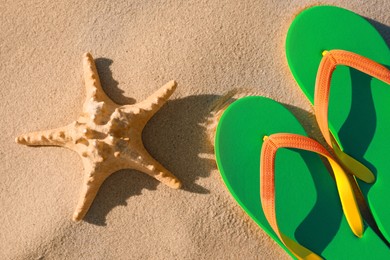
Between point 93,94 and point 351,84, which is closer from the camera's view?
point 93,94

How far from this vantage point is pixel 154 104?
1236mm

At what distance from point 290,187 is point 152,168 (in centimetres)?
46

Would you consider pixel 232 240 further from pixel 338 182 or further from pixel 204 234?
pixel 338 182

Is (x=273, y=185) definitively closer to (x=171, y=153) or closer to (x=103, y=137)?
(x=171, y=153)

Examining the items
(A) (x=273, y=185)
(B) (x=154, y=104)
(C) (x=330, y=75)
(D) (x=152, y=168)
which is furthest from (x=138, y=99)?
(C) (x=330, y=75)

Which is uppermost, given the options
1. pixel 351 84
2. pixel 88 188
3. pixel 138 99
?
pixel 351 84

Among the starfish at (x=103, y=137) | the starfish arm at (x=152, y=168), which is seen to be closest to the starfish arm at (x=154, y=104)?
the starfish at (x=103, y=137)

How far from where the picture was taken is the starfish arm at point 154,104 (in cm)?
124

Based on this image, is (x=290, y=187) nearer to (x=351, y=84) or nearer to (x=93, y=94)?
(x=351, y=84)

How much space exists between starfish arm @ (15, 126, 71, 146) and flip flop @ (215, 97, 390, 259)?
48 cm

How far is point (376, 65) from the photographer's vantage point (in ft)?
4.21

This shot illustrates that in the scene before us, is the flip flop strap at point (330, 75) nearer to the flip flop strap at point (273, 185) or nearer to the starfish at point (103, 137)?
Result: the flip flop strap at point (273, 185)

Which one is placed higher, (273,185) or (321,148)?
(321,148)

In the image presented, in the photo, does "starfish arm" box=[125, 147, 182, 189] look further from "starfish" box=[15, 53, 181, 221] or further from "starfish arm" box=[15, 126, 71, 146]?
"starfish arm" box=[15, 126, 71, 146]
